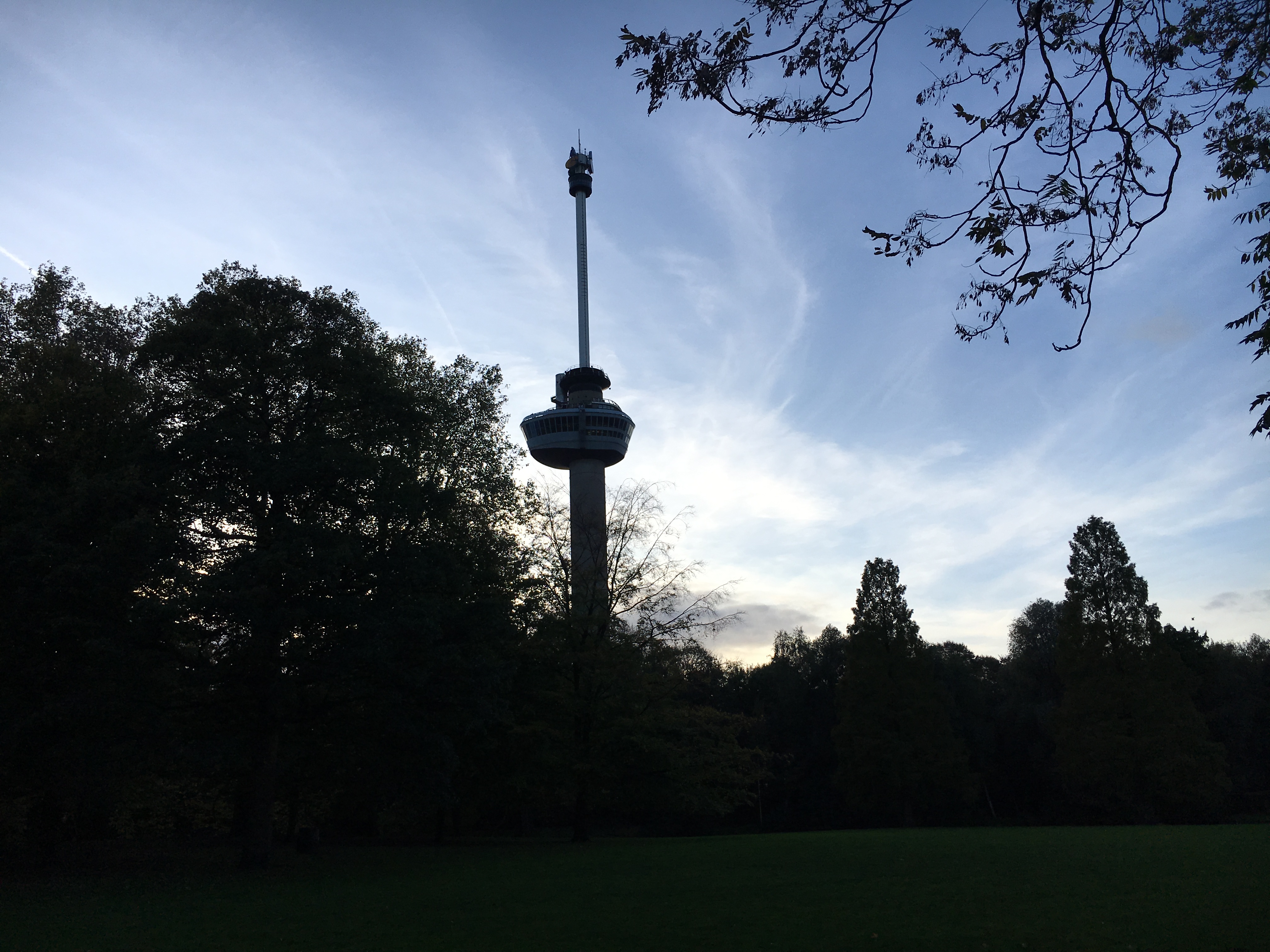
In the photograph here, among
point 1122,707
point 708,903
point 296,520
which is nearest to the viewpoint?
point 708,903

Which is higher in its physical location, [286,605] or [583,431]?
[583,431]

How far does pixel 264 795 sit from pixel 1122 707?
115 ft

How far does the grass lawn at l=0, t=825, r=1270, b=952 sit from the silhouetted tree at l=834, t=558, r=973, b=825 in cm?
2205

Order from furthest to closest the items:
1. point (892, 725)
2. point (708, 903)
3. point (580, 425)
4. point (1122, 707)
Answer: point (580, 425), point (892, 725), point (1122, 707), point (708, 903)

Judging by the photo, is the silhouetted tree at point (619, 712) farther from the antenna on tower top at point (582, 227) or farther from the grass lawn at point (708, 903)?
the antenna on tower top at point (582, 227)

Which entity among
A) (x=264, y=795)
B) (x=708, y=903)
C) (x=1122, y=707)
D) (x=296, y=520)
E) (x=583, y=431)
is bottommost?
(x=708, y=903)

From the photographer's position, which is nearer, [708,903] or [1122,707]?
[708,903]

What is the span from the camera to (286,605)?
1886 centimetres

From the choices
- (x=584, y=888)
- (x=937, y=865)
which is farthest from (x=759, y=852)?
(x=584, y=888)

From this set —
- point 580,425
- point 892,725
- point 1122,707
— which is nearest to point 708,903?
point 1122,707

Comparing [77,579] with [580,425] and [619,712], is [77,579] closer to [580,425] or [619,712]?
[619,712]

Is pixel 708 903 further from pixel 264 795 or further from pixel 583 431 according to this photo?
pixel 583 431

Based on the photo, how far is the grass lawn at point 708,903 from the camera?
9.79 metres

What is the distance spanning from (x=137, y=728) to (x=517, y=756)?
11.6 meters
